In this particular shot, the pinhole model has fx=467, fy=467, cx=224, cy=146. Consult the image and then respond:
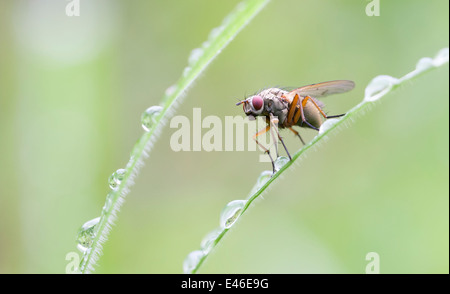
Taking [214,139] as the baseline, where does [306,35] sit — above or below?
above

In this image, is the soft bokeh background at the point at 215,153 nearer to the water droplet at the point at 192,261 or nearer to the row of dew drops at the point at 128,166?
the row of dew drops at the point at 128,166

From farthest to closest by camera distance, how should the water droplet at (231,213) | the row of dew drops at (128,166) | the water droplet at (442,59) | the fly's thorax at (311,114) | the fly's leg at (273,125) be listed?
the fly's thorax at (311,114)
the fly's leg at (273,125)
the water droplet at (231,213)
the row of dew drops at (128,166)
the water droplet at (442,59)

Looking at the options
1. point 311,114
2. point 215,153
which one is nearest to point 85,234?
point 311,114

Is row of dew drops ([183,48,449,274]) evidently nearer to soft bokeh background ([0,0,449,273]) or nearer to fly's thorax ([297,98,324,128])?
fly's thorax ([297,98,324,128])

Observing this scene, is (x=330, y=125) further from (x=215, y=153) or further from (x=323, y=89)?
(x=215, y=153)

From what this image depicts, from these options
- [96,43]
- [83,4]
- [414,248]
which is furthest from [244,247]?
[83,4]

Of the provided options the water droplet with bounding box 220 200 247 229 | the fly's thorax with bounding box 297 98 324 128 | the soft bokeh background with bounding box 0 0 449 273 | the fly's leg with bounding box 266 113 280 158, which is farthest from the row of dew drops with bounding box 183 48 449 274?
the soft bokeh background with bounding box 0 0 449 273

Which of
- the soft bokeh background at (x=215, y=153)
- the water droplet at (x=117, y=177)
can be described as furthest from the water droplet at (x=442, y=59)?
the soft bokeh background at (x=215, y=153)

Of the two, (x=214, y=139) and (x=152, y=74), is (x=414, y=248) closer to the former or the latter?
(x=214, y=139)
